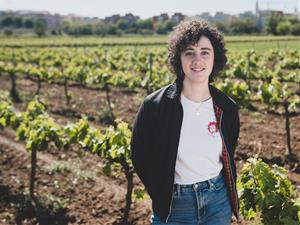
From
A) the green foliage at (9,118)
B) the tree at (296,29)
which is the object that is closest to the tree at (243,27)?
the tree at (296,29)

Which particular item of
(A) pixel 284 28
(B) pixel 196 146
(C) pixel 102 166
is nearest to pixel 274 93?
(C) pixel 102 166

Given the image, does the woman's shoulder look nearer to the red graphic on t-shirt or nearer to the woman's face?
the woman's face

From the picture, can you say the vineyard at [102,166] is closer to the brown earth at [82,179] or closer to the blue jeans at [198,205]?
the brown earth at [82,179]

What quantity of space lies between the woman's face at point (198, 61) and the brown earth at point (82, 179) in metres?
3.04

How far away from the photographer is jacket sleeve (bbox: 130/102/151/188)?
313 centimetres

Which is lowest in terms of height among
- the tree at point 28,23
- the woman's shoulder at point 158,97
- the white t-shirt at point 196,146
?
the white t-shirt at point 196,146

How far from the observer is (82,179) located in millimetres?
7797

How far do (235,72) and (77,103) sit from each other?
19.9 feet

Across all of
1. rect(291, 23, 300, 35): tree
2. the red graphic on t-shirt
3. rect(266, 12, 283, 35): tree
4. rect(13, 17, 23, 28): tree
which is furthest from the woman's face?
rect(13, 17, 23, 28): tree

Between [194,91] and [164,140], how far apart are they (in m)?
0.41

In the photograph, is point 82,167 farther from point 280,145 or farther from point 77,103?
point 77,103

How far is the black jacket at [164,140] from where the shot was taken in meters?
3.05

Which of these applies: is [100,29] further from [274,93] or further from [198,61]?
[198,61]

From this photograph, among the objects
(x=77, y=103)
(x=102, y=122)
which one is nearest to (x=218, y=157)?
(x=102, y=122)
